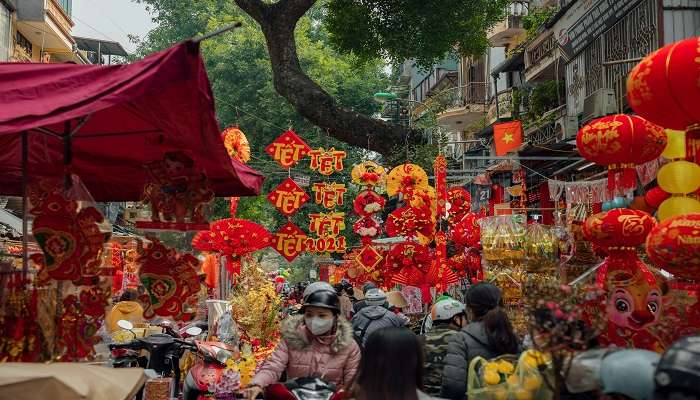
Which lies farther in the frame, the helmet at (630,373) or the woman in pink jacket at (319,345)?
the woman in pink jacket at (319,345)

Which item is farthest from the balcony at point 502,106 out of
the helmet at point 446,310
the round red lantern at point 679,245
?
the round red lantern at point 679,245

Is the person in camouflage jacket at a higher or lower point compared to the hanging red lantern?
lower

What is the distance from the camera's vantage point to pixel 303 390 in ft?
15.0

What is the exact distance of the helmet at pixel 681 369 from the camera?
8.79 ft

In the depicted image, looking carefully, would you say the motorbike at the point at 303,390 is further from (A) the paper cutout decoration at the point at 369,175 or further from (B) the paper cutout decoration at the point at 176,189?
(A) the paper cutout decoration at the point at 369,175

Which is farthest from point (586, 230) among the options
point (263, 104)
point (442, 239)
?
point (263, 104)

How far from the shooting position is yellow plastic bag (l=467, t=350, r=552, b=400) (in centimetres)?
353

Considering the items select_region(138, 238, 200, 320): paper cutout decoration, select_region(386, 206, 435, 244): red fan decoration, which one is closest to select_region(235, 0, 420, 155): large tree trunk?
select_region(386, 206, 435, 244): red fan decoration

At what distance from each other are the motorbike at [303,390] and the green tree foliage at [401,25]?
40.5ft

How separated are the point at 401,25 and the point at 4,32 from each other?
13.2 metres

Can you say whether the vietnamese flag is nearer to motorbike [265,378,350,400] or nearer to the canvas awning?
the canvas awning

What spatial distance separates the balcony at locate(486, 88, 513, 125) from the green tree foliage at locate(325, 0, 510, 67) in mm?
5826

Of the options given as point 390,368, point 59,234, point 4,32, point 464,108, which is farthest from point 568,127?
point 4,32

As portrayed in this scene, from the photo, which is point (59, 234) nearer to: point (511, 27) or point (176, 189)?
point (176, 189)
